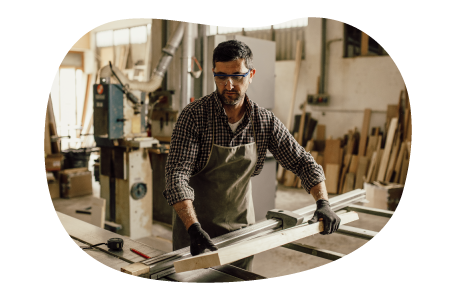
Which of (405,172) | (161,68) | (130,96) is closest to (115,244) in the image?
(130,96)

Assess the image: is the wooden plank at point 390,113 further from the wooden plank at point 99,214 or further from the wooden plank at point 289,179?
the wooden plank at point 99,214

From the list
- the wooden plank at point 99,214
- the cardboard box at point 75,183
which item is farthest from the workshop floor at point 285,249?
the wooden plank at point 99,214

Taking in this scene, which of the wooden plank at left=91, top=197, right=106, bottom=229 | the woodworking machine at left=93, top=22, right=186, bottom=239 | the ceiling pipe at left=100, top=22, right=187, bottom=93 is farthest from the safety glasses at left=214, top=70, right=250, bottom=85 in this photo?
the ceiling pipe at left=100, top=22, right=187, bottom=93

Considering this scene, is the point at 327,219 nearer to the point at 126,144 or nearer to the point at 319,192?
the point at 319,192

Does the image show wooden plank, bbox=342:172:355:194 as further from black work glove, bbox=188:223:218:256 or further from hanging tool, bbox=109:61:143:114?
black work glove, bbox=188:223:218:256

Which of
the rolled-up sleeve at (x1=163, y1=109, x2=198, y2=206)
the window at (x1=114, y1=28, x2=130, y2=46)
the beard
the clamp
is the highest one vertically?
the window at (x1=114, y1=28, x2=130, y2=46)

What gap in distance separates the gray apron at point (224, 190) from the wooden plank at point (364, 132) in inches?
161

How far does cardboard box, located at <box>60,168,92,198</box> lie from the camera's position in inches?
194

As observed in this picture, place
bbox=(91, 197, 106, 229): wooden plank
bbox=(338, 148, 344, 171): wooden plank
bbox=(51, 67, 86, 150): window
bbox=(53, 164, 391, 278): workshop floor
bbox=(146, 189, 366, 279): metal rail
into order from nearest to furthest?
bbox=(146, 189, 366, 279): metal rail, bbox=(91, 197, 106, 229): wooden plank, bbox=(53, 164, 391, 278): workshop floor, bbox=(338, 148, 344, 171): wooden plank, bbox=(51, 67, 86, 150): window

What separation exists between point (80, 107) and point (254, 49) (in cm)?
654

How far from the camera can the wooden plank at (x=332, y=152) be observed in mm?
5589

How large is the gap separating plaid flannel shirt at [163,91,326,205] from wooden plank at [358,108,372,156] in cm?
403

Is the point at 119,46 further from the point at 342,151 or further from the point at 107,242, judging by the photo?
the point at 107,242

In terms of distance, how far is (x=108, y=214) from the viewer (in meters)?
3.57
